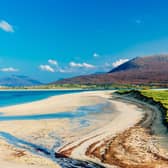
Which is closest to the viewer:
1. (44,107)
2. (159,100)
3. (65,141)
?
(65,141)

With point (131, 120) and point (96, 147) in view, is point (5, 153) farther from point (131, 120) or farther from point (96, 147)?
point (131, 120)

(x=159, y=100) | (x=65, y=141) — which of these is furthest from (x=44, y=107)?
(x=65, y=141)

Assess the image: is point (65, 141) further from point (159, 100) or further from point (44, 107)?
point (44, 107)

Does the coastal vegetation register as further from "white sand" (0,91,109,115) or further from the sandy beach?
"white sand" (0,91,109,115)

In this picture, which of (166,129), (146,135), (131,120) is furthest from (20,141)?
(131,120)

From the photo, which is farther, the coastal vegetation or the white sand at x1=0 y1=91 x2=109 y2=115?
the white sand at x1=0 y1=91 x2=109 y2=115

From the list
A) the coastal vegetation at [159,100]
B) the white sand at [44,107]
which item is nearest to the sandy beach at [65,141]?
the coastal vegetation at [159,100]

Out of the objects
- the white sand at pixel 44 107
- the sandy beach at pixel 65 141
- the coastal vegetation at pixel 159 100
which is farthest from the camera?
the white sand at pixel 44 107

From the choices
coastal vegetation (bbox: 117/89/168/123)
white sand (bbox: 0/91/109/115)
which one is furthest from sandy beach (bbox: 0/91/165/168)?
white sand (bbox: 0/91/109/115)

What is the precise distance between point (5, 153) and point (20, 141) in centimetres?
496

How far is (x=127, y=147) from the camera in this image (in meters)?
25.7

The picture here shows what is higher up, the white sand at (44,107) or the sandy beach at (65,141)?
the white sand at (44,107)

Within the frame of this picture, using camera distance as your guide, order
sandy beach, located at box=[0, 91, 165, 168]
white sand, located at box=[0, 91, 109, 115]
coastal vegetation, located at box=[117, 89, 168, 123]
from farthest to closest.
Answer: white sand, located at box=[0, 91, 109, 115], coastal vegetation, located at box=[117, 89, 168, 123], sandy beach, located at box=[0, 91, 165, 168]

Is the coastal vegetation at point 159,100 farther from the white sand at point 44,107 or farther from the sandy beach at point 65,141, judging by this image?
the white sand at point 44,107
